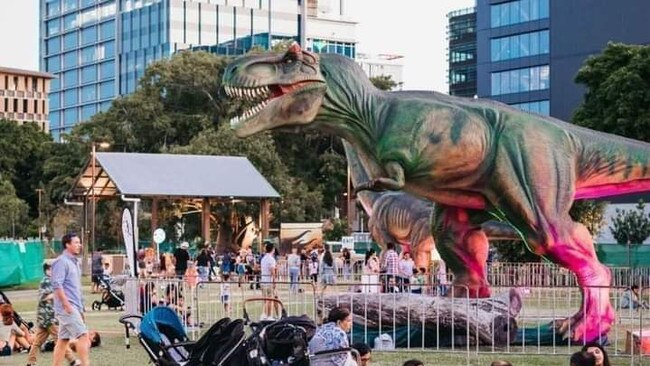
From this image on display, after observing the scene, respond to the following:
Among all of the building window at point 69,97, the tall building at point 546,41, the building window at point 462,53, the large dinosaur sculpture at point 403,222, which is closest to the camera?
the large dinosaur sculpture at point 403,222

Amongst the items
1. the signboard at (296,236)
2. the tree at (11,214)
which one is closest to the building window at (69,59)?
the tree at (11,214)

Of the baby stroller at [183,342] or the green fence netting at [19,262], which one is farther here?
the green fence netting at [19,262]

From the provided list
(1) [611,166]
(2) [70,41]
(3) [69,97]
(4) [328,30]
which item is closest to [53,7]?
(2) [70,41]

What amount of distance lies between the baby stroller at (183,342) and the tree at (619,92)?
37.4 metres

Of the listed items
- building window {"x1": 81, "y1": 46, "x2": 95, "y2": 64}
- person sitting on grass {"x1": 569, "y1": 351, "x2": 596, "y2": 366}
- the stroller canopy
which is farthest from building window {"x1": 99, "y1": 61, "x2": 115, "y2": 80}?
person sitting on grass {"x1": 569, "y1": 351, "x2": 596, "y2": 366}

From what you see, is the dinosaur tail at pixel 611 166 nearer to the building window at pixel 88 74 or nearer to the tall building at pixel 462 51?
the tall building at pixel 462 51

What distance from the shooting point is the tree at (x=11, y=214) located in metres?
73.1

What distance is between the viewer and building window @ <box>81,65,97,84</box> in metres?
134

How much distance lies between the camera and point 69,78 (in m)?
141

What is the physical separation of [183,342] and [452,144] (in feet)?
19.1

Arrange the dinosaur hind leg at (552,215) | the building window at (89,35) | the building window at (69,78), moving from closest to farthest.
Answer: the dinosaur hind leg at (552,215)
the building window at (89,35)
the building window at (69,78)

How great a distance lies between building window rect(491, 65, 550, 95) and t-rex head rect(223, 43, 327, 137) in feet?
202

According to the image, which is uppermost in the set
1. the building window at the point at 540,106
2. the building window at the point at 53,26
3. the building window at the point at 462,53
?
the building window at the point at 53,26

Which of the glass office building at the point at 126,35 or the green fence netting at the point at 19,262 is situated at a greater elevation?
the glass office building at the point at 126,35
